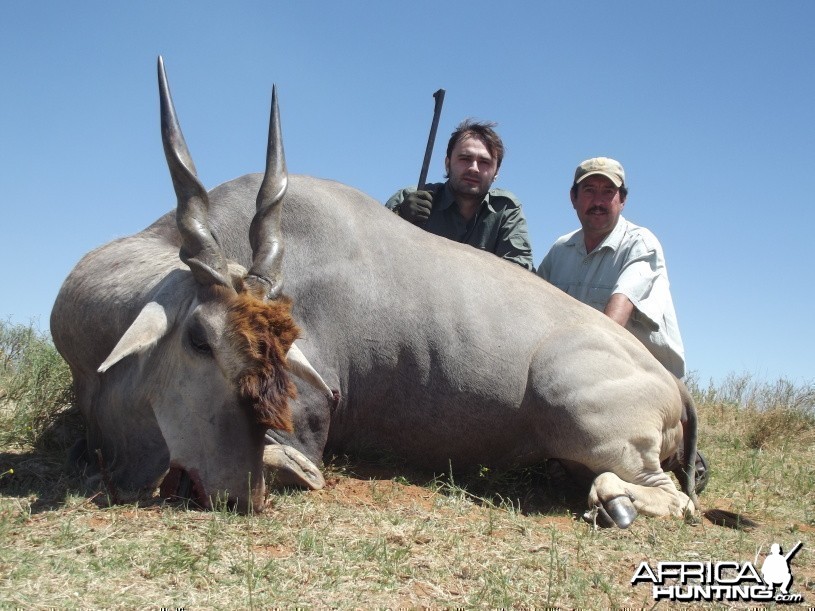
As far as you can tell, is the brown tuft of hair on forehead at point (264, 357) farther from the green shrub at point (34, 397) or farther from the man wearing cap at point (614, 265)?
the man wearing cap at point (614, 265)

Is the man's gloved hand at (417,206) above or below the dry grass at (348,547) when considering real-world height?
above

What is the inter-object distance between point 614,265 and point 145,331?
14.2ft

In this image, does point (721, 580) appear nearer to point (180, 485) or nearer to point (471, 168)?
point (180, 485)

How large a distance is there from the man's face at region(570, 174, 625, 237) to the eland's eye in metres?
4.32

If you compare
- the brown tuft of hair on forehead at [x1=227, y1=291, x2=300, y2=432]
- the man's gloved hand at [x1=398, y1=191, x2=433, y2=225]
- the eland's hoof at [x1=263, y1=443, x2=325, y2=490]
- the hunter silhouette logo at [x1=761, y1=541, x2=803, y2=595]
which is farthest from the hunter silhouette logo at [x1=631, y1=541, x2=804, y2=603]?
the man's gloved hand at [x1=398, y1=191, x2=433, y2=225]

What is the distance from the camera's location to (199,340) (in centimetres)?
366

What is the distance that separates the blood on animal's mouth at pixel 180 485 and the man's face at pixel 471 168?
15.4 feet

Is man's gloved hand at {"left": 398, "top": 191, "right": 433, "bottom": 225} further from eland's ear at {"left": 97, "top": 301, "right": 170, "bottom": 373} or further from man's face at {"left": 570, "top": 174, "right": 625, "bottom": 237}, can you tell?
eland's ear at {"left": 97, "top": 301, "right": 170, "bottom": 373}

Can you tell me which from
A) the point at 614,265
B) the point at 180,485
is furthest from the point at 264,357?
the point at 614,265

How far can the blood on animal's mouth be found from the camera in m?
3.55

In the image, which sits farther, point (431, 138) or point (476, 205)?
point (431, 138)

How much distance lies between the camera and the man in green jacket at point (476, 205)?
7488mm

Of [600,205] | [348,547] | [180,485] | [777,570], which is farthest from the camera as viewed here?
[600,205]

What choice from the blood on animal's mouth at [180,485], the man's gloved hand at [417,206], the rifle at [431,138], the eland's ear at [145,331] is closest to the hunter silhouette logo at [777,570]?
the blood on animal's mouth at [180,485]
